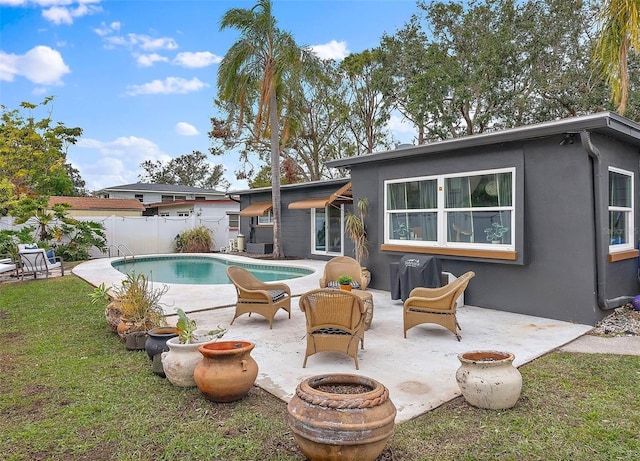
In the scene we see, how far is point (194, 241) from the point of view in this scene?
22266 millimetres

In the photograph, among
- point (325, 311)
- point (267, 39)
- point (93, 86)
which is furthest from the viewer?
point (93, 86)

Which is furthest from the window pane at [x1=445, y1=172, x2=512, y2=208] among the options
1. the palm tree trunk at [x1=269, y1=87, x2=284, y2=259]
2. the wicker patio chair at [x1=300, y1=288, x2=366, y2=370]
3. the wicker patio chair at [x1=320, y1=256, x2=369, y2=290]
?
the palm tree trunk at [x1=269, y1=87, x2=284, y2=259]

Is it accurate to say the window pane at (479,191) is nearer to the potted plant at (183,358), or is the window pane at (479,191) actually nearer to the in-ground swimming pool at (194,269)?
the potted plant at (183,358)

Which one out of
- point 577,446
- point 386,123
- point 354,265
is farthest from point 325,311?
point 386,123

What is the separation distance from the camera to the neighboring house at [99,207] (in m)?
28.2

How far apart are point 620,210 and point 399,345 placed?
5473 millimetres

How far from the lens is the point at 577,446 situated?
323cm

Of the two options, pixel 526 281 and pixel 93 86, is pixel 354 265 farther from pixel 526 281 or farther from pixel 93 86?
pixel 93 86

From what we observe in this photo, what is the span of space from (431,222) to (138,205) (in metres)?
26.8

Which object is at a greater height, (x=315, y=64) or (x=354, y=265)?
(x=315, y=64)

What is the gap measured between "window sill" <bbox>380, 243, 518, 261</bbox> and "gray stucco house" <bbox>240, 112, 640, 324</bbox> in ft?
0.07

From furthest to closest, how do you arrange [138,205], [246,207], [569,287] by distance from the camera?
[138,205] < [246,207] < [569,287]

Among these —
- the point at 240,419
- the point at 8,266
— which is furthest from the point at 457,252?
the point at 8,266

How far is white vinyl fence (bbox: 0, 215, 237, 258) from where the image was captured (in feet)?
69.1
